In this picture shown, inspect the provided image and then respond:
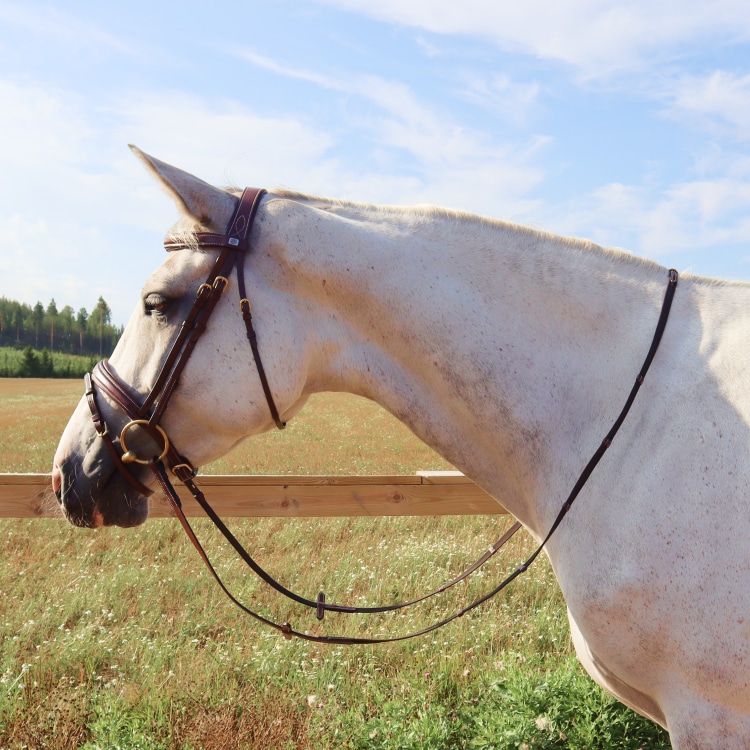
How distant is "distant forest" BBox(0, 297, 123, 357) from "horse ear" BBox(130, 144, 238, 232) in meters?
57.1

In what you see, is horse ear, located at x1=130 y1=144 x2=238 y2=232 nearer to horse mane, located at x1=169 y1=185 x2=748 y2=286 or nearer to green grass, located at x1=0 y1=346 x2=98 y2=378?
horse mane, located at x1=169 y1=185 x2=748 y2=286

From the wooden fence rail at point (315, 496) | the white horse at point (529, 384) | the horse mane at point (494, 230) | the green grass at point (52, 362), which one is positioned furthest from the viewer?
the green grass at point (52, 362)

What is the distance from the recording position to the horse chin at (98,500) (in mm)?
2031

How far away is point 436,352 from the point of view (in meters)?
1.94

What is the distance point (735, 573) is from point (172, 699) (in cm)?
294

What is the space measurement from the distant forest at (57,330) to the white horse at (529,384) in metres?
57.2

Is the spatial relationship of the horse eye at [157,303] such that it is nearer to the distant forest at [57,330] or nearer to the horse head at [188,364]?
the horse head at [188,364]

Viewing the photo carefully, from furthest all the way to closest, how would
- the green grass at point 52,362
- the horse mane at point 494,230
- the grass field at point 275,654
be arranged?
the green grass at point 52,362 < the grass field at point 275,654 < the horse mane at point 494,230

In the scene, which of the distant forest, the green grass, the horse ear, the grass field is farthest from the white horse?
the distant forest

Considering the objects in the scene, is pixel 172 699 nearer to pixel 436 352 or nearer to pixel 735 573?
pixel 436 352

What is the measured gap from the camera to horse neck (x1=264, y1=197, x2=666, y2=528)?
1.89m

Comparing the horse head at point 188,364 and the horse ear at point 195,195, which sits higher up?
the horse ear at point 195,195

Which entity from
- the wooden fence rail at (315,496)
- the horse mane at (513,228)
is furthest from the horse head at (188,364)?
the wooden fence rail at (315,496)

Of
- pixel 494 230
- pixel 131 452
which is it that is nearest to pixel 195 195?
pixel 131 452
